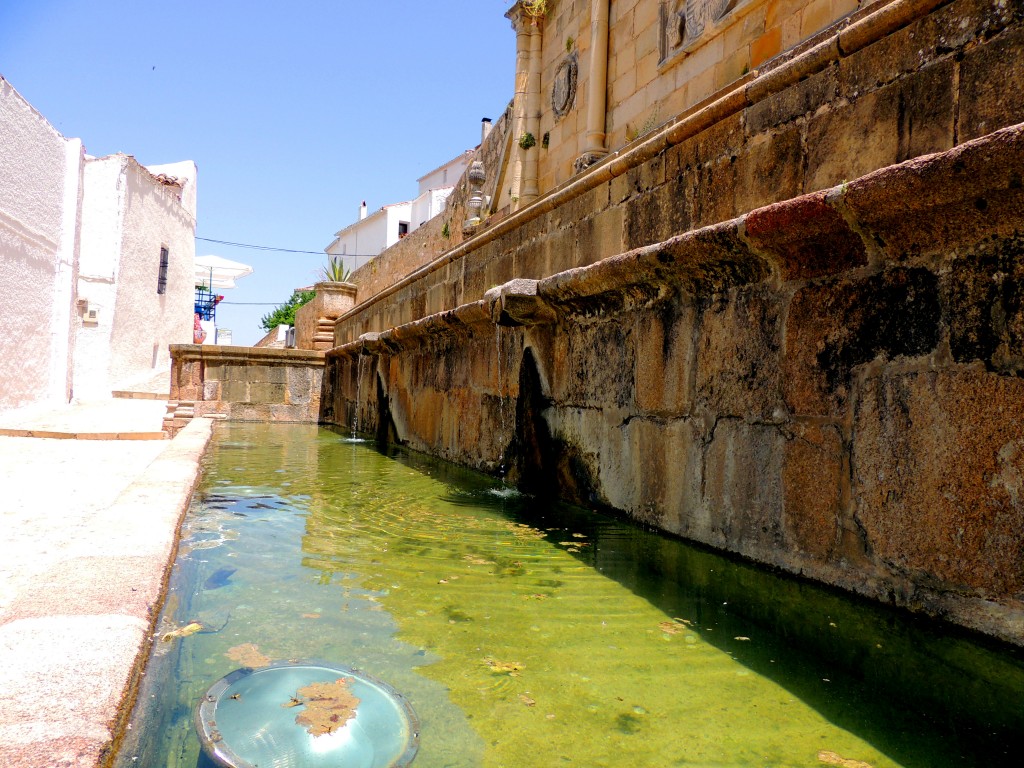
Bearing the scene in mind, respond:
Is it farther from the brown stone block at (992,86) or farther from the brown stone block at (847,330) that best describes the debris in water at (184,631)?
the brown stone block at (992,86)

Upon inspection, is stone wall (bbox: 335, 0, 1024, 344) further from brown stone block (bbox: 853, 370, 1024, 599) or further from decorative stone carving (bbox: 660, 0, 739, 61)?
decorative stone carving (bbox: 660, 0, 739, 61)

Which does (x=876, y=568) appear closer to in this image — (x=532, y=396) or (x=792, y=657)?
(x=792, y=657)

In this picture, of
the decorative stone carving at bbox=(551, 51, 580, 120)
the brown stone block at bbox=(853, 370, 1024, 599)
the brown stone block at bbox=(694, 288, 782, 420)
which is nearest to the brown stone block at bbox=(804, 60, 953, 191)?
the brown stone block at bbox=(694, 288, 782, 420)

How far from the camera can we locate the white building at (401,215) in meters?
35.6

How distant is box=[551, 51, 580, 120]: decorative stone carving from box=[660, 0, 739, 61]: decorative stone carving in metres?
1.68

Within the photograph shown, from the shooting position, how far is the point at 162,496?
351 cm

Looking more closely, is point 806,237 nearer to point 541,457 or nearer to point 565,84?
point 541,457

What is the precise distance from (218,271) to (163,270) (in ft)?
39.9

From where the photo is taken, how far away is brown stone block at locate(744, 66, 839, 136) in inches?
99.5

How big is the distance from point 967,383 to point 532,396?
3.03 meters

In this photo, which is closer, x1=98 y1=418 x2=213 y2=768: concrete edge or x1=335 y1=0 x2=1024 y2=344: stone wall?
x1=98 y1=418 x2=213 y2=768: concrete edge

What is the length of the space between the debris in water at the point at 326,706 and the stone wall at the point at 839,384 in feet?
5.51

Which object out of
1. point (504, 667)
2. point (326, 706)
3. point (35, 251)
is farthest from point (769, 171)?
point (35, 251)

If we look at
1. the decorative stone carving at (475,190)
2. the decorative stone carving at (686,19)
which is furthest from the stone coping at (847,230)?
the decorative stone carving at (475,190)
